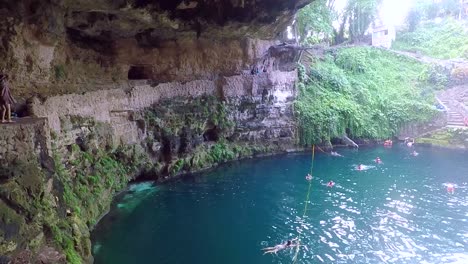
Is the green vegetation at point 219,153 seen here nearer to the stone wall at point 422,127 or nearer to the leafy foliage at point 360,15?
the stone wall at point 422,127

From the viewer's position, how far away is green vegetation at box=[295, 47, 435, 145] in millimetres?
27375

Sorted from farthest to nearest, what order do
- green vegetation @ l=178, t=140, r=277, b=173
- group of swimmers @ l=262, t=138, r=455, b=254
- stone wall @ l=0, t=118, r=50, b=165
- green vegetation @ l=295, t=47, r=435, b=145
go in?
green vegetation @ l=295, t=47, r=435, b=145 < green vegetation @ l=178, t=140, r=277, b=173 < group of swimmers @ l=262, t=138, r=455, b=254 < stone wall @ l=0, t=118, r=50, b=165

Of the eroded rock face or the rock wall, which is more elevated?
the eroded rock face

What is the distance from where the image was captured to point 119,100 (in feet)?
59.0

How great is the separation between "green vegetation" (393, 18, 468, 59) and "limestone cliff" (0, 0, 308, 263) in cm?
2028

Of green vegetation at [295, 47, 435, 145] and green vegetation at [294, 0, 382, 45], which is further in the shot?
green vegetation at [294, 0, 382, 45]

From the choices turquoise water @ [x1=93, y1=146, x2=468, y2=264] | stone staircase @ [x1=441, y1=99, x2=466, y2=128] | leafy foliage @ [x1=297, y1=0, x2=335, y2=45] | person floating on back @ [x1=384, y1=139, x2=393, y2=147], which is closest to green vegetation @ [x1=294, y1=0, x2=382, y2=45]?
leafy foliage @ [x1=297, y1=0, x2=335, y2=45]

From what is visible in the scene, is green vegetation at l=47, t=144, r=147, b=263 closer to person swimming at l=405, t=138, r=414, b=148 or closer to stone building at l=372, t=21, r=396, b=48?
person swimming at l=405, t=138, r=414, b=148

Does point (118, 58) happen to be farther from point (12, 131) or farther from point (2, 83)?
point (12, 131)

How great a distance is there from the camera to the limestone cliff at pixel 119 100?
8.91 meters

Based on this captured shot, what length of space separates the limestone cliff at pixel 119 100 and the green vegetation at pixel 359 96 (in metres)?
1.78

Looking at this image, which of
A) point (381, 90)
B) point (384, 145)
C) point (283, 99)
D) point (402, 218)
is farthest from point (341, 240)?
point (381, 90)

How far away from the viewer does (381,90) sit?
105 ft

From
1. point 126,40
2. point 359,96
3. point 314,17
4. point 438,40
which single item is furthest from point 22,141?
point 438,40
